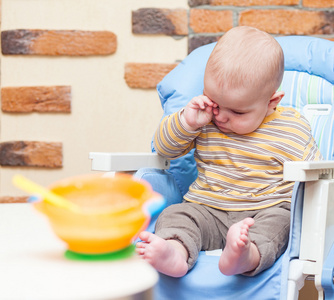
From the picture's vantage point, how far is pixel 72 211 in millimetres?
342

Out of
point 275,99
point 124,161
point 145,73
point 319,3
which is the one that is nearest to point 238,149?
A: point 275,99

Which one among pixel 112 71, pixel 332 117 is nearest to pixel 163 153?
pixel 332 117

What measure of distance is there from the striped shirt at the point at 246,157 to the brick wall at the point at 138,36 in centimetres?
57

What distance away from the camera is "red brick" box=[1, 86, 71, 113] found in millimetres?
1685

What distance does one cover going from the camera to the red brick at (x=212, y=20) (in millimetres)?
1640

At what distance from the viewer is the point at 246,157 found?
112 cm

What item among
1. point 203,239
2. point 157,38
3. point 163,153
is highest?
point 157,38

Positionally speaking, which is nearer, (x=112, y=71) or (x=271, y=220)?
(x=271, y=220)

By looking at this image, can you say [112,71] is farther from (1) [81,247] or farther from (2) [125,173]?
(1) [81,247]

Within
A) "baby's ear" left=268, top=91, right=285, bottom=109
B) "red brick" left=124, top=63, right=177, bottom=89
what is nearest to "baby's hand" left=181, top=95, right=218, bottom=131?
"baby's ear" left=268, top=91, right=285, bottom=109

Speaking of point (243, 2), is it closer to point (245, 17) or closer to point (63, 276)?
point (245, 17)

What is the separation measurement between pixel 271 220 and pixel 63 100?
0.92 metres

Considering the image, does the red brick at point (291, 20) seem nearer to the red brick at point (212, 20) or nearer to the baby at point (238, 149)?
the red brick at point (212, 20)

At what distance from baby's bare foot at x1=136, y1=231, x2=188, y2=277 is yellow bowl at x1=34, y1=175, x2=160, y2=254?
1.45 ft
